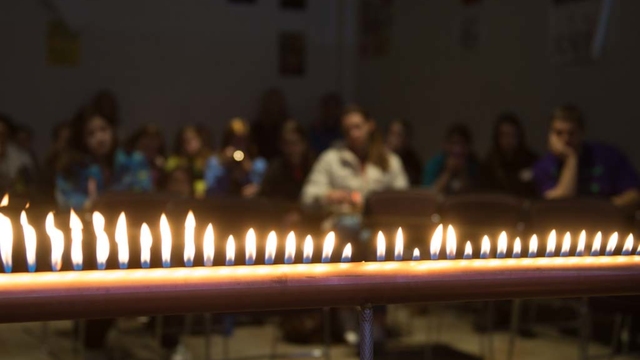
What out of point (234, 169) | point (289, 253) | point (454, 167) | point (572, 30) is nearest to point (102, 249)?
point (289, 253)

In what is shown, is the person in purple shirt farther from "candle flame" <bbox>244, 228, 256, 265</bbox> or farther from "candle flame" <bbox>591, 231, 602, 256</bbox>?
"candle flame" <bbox>244, 228, 256, 265</bbox>

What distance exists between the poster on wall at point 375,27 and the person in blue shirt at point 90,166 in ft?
16.0

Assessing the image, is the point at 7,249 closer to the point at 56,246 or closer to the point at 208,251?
the point at 56,246

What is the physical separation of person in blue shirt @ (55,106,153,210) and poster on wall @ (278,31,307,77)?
479 cm

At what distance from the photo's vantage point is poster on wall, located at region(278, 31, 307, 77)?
9.91m

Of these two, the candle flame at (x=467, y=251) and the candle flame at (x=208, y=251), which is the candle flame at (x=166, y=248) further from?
the candle flame at (x=467, y=251)

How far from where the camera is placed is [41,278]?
0.99m

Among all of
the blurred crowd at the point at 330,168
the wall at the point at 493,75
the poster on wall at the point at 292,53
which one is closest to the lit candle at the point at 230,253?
the blurred crowd at the point at 330,168

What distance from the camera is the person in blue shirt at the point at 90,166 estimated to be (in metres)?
4.99

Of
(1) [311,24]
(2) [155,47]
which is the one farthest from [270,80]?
(2) [155,47]

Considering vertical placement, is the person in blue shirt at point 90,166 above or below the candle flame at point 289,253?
below

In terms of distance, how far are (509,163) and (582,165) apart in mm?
725

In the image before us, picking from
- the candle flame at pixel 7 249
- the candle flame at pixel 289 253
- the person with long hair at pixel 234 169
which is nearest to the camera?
the candle flame at pixel 7 249

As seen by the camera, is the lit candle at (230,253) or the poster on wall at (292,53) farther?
the poster on wall at (292,53)
